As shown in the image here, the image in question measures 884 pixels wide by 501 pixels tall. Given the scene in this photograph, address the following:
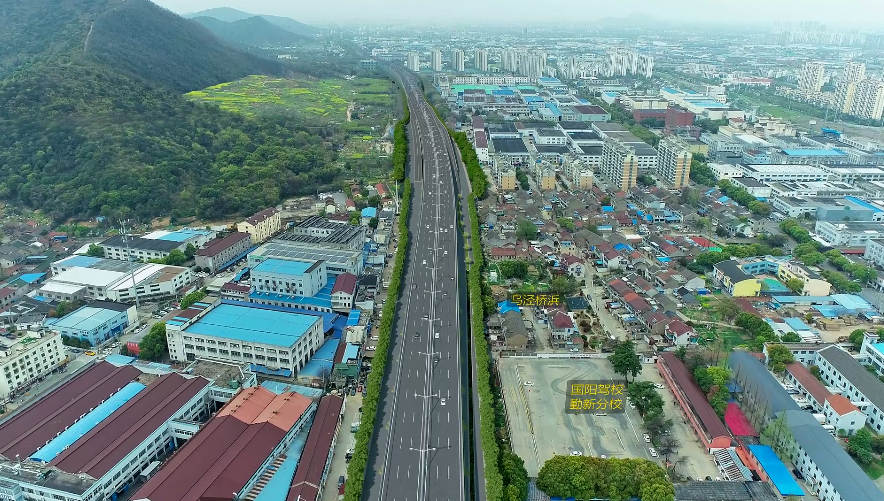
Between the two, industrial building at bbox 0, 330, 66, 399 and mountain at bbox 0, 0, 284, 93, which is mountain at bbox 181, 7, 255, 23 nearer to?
mountain at bbox 0, 0, 284, 93

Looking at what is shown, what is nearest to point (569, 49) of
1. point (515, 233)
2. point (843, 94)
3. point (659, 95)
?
point (659, 95)

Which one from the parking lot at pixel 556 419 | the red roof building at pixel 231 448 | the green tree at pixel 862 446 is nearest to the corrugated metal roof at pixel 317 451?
the red roof building at pixel 231 448

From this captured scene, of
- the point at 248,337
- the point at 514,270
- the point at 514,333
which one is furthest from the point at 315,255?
the point at 514,333

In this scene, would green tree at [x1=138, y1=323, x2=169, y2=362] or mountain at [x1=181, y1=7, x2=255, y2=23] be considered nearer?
green tree at [x1=138, y1=323, x2=169, y2=362]

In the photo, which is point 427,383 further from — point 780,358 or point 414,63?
point 414,63

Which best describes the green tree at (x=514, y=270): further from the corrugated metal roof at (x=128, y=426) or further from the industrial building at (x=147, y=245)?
the industrial building at (x=147, y=245)

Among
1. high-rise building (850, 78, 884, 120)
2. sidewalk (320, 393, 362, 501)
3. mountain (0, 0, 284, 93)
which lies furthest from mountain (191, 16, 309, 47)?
sidewalk (320, 393, 362, 501)

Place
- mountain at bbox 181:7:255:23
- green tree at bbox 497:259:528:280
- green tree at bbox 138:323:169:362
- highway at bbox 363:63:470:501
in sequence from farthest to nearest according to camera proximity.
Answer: mountain at bbox 181:7:255:23
green tree at bbox 497:259:528:280
green tree at bbox 138:323:169:362
highway at bbox 363:63:470:501
